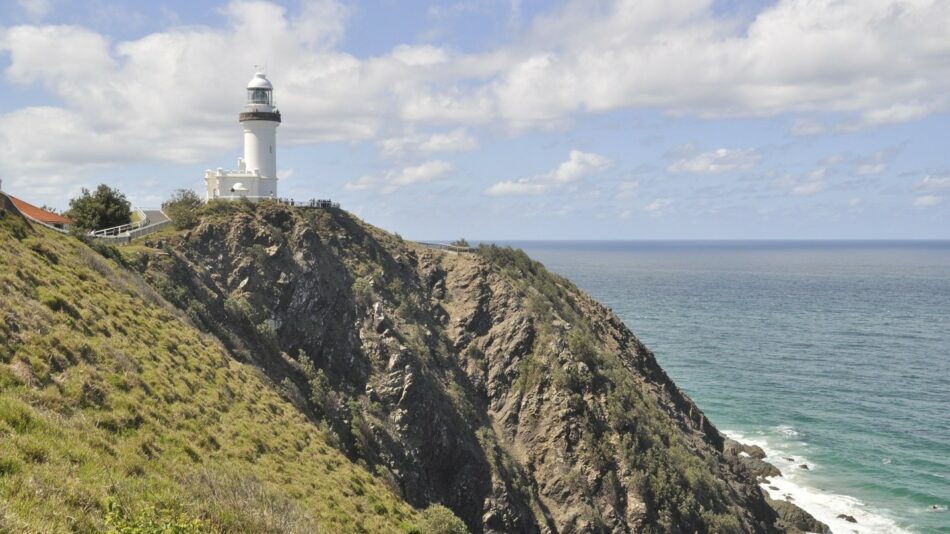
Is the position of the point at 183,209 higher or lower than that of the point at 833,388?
higher

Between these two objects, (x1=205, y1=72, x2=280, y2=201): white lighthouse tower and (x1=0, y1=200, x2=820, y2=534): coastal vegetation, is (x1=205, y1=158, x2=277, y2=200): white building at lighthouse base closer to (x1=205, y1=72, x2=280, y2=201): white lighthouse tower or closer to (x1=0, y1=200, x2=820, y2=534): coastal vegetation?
(x1=205, y1=72, x2=280, y2=201): white lighthouse tower

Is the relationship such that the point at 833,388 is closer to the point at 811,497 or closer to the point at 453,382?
the point at 811,497

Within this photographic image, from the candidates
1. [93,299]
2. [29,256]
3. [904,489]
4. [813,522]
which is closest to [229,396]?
[93,299]

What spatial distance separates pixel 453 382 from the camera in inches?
1991

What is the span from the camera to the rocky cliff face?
4116cm

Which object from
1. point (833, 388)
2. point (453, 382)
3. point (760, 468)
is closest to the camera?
point (453, 382)

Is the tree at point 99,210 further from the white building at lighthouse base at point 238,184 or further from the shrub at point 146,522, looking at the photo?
the shrub at point 146,522

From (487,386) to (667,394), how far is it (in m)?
17.9

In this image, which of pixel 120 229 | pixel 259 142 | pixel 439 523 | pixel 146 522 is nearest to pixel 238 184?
pixel 259 142

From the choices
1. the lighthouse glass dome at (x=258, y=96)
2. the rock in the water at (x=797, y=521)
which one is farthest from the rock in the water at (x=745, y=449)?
the lighthouse glass dome at (x=258, y=96)

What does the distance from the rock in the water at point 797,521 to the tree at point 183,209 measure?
47.6 m

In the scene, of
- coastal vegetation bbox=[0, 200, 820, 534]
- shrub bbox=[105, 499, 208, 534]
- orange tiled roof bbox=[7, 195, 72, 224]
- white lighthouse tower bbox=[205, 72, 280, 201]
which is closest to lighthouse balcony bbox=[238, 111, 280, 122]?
white lighthouse tower bbox=[205, 72, 280, 201]

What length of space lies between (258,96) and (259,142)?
4001 mm

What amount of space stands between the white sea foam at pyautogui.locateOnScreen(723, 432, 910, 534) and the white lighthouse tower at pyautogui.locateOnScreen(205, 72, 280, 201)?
48889 millimetres
